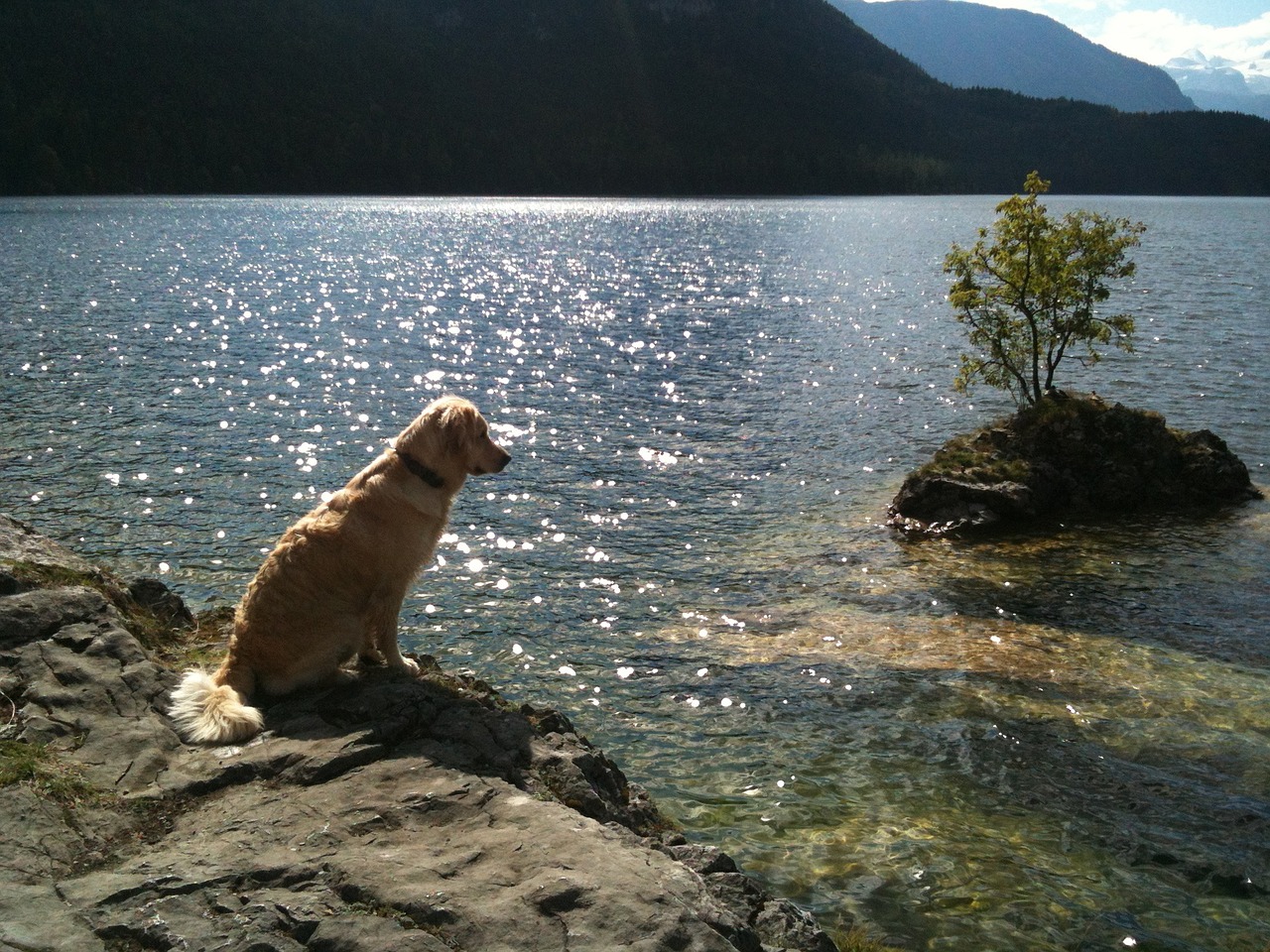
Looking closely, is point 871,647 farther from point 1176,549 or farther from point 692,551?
point 1176,549

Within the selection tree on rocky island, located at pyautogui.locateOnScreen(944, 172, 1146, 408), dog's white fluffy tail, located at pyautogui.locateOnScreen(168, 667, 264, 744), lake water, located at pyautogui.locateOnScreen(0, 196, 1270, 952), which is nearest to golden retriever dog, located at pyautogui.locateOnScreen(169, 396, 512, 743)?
dog's white fluffy tail, located at pyautogui.locateOnScreen(168, 667, 264, 744)

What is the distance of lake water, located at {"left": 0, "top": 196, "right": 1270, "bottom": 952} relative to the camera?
793 cm

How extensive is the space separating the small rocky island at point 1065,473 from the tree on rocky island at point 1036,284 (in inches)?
60.5

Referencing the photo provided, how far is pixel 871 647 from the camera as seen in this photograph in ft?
38.6

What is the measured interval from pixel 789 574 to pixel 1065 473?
699 centimetres

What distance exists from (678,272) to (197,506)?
1792 inches

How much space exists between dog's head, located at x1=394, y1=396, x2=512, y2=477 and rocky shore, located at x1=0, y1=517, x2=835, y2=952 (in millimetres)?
1670

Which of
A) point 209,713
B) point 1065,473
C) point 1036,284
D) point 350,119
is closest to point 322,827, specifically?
point 209,713

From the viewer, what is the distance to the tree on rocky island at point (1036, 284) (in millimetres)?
19766

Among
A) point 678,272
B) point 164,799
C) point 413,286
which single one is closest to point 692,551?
point 164,799

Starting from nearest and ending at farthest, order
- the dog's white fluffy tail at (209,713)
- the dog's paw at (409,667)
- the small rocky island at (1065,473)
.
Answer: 1. the dog's white fluffy tail at (209,713)
2. the dog's paw at (409,667)
3. the small rocky island at (1065,473)

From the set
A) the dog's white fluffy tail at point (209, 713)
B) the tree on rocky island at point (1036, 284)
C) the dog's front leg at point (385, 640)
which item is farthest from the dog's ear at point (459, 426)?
the tree on rocky island at point (1036, 284)

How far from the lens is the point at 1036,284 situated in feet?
65.1

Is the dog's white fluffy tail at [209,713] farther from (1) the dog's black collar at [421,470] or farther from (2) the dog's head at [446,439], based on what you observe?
Result: (2) the dog's head at [446,439]
